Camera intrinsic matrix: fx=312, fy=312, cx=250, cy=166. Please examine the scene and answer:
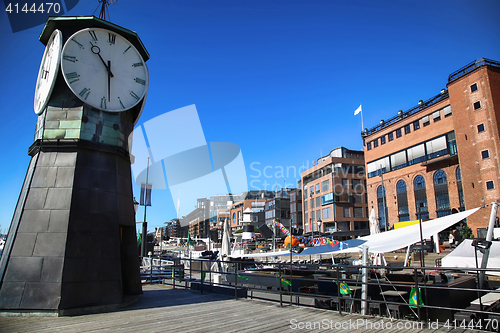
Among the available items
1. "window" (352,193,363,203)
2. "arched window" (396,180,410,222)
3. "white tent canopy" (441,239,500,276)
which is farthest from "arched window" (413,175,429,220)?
"white tent canopy" (441,239,500,276)

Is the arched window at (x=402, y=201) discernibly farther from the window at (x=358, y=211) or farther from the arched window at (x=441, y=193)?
the window at (x=358, y=211)

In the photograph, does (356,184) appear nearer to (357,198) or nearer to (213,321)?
(357,198)

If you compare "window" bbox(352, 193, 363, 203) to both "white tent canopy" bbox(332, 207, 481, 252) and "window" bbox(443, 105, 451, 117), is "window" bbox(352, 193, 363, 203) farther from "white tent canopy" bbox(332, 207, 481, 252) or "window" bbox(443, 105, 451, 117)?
"white tent canopy" bbox(332, 207, 481, 252)

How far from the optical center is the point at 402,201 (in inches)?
2057

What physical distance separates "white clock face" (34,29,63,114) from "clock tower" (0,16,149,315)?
3 cm

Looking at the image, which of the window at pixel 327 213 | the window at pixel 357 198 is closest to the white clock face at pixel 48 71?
the window at pixel 327 213

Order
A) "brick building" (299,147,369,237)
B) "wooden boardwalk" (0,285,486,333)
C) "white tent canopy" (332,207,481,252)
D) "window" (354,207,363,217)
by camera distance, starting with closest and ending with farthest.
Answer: "wooden boardwalk" (0,285,486,333), "white tent canopy" (332,207,481,252), "brick building" (299,147,369,237), "window" (354,207,363,217)

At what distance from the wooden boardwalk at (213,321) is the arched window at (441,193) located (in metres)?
44.6

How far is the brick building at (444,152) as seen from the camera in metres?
37.3

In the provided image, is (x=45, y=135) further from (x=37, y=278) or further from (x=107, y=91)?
(x=37, y=278)

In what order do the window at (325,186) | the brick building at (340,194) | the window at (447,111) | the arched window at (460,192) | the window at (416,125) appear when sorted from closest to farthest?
the arched window at (460,192)
the window at (447,111)
the window at (416,125)
the brick building at (340,194)
the window at (325,186)

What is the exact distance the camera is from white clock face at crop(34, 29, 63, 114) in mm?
8758

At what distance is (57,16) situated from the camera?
909cm

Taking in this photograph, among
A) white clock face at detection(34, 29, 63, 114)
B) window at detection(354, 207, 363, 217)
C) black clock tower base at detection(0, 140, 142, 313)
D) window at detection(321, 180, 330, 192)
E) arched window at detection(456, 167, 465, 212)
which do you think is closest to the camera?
black clock tower base at detection(0, 140, 142, 313)
